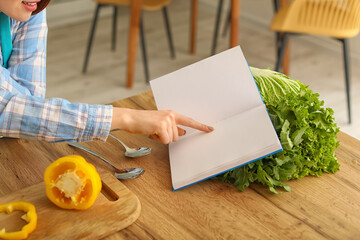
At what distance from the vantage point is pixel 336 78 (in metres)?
3.55

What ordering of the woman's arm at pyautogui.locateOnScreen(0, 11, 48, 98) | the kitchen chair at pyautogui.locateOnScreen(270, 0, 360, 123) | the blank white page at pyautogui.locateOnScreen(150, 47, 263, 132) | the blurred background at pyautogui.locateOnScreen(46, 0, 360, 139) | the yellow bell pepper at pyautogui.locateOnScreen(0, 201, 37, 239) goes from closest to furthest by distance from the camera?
1. the yellow bell pepper at pyautogui.locateOnScreen(0, 201, 37, 239)
2. the blank white page at pyautogui.locateOnScreen(150, 47, 263, 132)
3. the woman's arm at pyautogui.locateOnScreen(0, 11, 48, 98)
4. the kitchen chair at pyautogui.locateOnScreen(270, 0, 360, 123)
5. the blurred background at pyautogui.locateOnScreen(46, 0, 360, 139)

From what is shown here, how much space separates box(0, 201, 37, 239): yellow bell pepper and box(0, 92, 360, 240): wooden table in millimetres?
90

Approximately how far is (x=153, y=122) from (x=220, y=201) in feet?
0.75

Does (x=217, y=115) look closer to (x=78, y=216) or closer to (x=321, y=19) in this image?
(x=78, y=216)

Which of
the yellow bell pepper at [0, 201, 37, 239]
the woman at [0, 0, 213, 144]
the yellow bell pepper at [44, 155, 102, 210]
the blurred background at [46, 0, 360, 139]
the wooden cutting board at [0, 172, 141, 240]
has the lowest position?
the blurred background at [46, 0, 360, 139]

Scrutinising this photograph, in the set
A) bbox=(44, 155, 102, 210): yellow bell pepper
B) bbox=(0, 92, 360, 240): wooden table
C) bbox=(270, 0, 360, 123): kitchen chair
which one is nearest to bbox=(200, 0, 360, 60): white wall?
bbox=(270, 0, 360, 123): kitchen chair

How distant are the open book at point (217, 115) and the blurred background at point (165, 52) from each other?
1.99m

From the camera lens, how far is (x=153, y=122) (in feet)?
3.62

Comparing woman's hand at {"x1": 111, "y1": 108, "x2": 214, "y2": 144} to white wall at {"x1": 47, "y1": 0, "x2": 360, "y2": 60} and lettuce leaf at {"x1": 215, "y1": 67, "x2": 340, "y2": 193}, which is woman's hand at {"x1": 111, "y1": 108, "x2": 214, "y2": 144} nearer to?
lettuce leaf at {"x1": 215, "y1": 67, "x2": 340, "y2": 193}

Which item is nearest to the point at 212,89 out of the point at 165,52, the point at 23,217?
the point at 23,217

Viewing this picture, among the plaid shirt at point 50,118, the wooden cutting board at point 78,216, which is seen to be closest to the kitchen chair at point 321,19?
the plaid shirt at point 50,118

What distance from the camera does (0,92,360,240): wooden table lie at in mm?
955

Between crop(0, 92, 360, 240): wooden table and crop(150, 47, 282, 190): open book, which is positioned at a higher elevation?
crop(150, 47, 282, 190): open book

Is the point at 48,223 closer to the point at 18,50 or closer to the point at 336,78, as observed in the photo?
the point at 18,50
